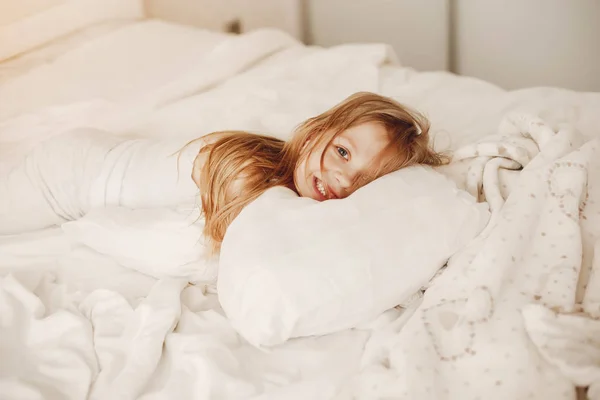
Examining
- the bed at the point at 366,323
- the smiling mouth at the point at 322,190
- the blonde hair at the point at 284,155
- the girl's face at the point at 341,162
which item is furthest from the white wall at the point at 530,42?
the smiling mouth at the point at 322,190

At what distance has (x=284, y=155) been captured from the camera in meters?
1.19

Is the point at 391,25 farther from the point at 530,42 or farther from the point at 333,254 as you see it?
the point at 333,254

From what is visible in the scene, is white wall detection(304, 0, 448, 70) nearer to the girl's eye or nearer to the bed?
the bed

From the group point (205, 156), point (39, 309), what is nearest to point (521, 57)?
point (205, 156)

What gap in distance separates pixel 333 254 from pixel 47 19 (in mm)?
1271

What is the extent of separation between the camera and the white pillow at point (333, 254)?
858 mm

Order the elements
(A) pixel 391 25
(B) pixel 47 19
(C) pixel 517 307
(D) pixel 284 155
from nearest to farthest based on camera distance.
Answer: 1. (C) pixel 517 307
2. (D) pixel 284 155
3. (B) pixel 47 19
4. (A) pixel 391 25

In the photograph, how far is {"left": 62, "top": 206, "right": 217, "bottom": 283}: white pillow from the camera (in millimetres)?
1057

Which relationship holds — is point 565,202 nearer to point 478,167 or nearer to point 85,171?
point 478,167

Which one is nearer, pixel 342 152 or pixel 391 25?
pixel 342 152

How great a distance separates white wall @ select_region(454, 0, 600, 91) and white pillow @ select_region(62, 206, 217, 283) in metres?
1.31

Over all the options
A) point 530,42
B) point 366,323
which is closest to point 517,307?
point 366,323

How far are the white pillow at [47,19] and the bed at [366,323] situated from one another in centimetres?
35

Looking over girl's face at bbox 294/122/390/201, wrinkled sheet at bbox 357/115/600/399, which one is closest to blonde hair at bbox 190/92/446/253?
girl's face at bbox 294/122/390/201
